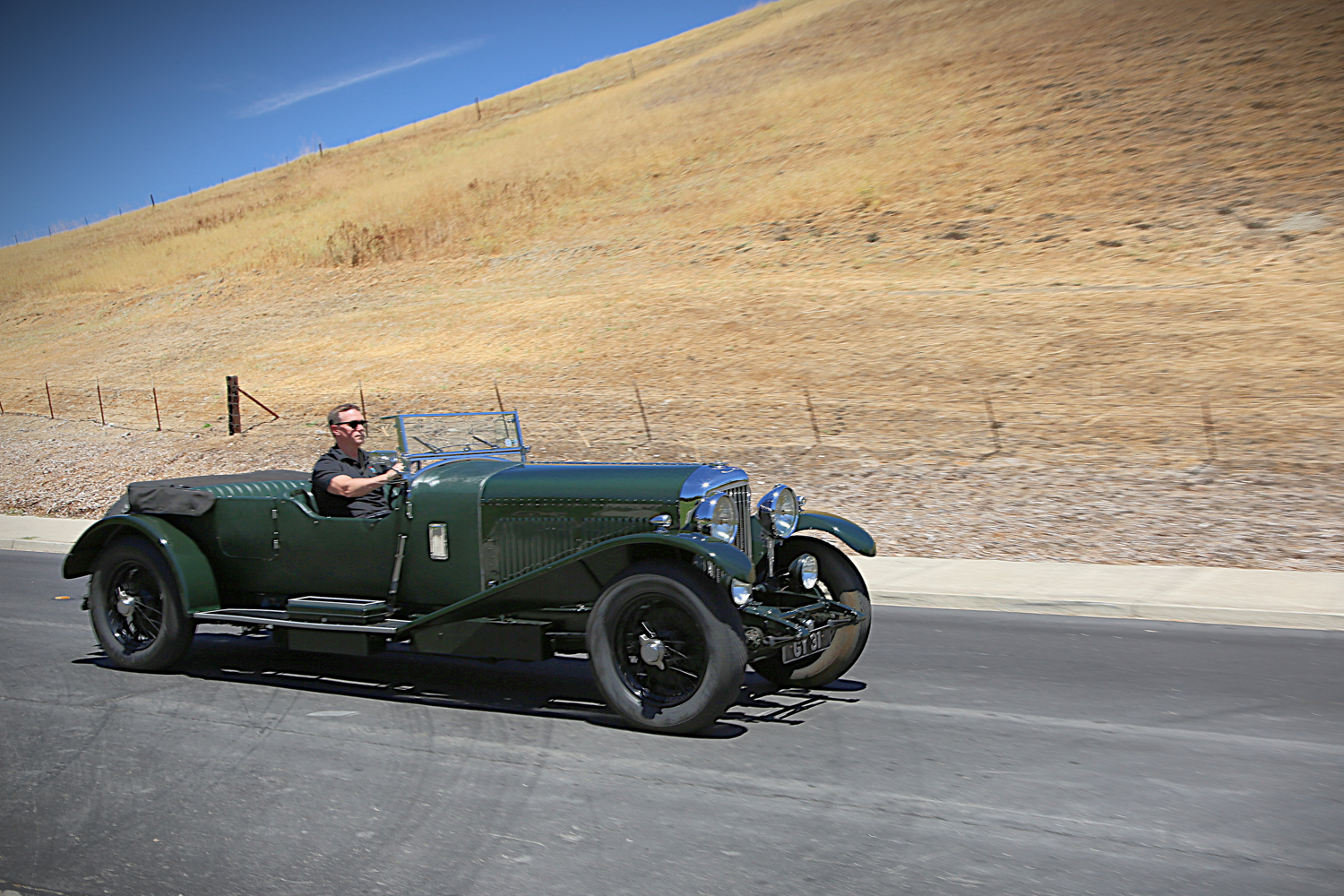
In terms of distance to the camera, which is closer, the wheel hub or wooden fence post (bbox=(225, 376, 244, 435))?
the wheel hub

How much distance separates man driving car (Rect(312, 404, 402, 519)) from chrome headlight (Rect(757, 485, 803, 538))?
2.12 m

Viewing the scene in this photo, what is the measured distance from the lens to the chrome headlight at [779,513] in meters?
6.05

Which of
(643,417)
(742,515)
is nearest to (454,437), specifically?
(742,515)

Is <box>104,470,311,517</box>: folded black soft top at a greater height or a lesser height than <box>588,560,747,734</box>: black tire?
greater

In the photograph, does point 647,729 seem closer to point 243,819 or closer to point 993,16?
point 243,819

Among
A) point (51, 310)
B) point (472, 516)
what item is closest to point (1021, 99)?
point (472, 516)

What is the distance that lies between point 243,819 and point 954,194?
3046 cm

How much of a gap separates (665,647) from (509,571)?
3.62ft

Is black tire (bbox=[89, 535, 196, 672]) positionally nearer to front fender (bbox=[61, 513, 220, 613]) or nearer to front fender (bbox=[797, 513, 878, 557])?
front fender (bbox=[61, 513, 220, 613])

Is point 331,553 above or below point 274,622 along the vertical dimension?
above

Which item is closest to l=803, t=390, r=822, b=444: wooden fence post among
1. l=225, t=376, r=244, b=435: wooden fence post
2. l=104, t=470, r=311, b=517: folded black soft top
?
l=104, t=470, r=311, b=517: folded black soft top

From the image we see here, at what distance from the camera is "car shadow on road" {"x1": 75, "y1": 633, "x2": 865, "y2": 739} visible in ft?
18.2

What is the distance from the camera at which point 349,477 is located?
6.22 meters

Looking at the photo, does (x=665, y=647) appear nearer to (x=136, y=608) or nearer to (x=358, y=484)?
(x=358, y=484)
